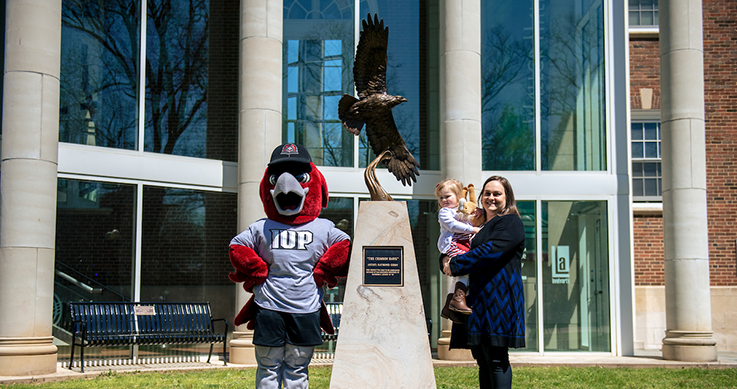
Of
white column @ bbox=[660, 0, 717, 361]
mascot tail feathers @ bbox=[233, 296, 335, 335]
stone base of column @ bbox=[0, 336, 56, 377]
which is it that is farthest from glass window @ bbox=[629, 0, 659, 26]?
stone base of column @ bbox=[0, 336, 56, 377]

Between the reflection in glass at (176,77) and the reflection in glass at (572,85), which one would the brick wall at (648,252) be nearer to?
the reflection in glass at (572,85)

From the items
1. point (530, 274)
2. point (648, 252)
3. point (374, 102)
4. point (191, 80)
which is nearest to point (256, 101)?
point (191, 80)

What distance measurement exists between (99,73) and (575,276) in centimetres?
804

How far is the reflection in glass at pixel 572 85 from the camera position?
38.8 ft

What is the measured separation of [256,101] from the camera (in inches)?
403

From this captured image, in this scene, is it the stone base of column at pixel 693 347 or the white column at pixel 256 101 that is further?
the stone base of column at pixel 693 347

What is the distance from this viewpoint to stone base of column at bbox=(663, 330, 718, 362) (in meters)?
10.6

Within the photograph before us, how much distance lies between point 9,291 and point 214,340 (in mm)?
2712

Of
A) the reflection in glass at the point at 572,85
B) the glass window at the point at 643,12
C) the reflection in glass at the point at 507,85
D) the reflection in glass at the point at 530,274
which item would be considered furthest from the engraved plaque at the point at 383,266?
the glass window at the point at 643,12

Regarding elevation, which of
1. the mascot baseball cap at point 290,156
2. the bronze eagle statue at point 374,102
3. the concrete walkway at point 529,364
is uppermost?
the bronze eagle statue at point 374,102

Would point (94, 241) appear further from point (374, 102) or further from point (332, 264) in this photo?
point (332, 264)

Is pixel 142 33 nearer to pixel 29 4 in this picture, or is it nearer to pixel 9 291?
pixel 29 4

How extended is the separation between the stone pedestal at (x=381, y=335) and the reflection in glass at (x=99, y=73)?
6.13 meters

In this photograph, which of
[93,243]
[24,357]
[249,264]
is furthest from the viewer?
[93,243]
